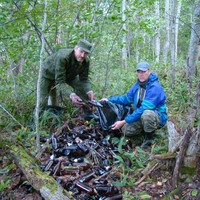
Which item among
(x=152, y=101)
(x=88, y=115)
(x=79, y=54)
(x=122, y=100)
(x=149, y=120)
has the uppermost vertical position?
(x=79, y=54)

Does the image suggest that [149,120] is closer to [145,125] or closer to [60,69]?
[145,125]

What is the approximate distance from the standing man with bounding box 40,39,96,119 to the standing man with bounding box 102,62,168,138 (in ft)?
3.66

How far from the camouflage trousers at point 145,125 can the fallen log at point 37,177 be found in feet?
5.89

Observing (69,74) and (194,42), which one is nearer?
(69,74)

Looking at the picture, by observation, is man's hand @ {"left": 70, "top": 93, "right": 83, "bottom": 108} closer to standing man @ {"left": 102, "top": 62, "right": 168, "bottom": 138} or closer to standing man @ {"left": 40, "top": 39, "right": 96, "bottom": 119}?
standing man @ {"left": 40, "top": 39, "right": 96, "bottom": 119}

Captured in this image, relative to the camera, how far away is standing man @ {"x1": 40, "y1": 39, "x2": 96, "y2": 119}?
497cm

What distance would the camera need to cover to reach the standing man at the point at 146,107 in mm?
4371

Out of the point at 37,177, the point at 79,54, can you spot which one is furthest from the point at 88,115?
the point at 37,177

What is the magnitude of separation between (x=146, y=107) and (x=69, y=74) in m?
1.96

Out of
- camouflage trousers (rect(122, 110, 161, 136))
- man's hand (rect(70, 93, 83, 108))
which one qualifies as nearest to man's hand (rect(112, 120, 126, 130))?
camouflage trousers (rect(122, 110, 161, 136))

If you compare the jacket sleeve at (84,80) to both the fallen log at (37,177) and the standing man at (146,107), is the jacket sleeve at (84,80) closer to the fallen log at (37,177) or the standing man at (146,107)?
the standing man at (146,107)

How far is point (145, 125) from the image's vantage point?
4426 millimetres

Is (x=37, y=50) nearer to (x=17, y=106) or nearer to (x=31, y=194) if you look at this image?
(x=17, y=106)

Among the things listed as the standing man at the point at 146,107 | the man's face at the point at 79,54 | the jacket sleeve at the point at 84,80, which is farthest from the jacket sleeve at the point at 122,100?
the man's face at the point at 79,54
